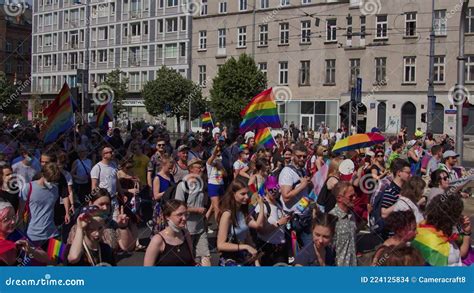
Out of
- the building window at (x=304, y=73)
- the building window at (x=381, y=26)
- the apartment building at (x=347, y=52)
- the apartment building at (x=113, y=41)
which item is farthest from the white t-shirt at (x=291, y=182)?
the apartment building at (x=113, y=41)

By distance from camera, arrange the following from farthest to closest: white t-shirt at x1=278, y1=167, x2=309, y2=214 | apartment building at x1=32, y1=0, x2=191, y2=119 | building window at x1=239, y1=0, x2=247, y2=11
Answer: apartment building at x1=32, y1=0, x2=191, y2=119, building window at x1=239, y1=0, x2=247, y2=11, white t-shirt at x1=278, y1=167, x2=309, y2=214

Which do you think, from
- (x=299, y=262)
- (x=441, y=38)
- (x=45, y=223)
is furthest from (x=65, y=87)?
(x=441, y=38)

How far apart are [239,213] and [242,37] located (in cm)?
5031

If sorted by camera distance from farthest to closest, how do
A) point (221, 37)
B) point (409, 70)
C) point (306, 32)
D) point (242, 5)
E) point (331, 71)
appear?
1. point (221, 37)
2. point (242, 5)
3. point (306, 32)
4. point (331, 71)
5. point (409, 70)

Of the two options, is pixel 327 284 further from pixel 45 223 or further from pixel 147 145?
pixel 147 145

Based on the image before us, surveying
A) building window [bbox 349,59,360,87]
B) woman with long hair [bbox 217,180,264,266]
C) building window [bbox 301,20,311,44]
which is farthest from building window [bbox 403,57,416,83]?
woman with long hair [bbox 217,180,264,266]

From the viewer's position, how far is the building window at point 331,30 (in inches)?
1919

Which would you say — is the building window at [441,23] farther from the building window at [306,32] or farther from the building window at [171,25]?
the building window at [171,25]

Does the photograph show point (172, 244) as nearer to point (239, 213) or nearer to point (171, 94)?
point (239, 213)

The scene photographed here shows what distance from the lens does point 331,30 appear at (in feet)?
161

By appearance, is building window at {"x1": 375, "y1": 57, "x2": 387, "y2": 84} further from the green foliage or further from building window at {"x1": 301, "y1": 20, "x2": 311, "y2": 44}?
the green foliage

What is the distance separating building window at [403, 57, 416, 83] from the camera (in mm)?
45000

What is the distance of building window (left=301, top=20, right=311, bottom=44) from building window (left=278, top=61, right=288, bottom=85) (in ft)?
8.50

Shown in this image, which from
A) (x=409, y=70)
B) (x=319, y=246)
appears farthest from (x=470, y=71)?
(x=319, y=246)
